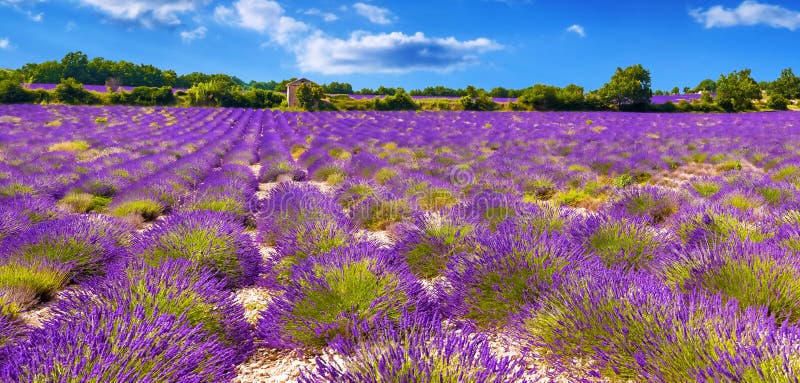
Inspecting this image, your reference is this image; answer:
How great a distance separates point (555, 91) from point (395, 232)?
4407cm

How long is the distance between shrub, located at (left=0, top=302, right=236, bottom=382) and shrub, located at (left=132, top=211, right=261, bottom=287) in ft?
3.30

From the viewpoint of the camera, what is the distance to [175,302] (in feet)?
7.09

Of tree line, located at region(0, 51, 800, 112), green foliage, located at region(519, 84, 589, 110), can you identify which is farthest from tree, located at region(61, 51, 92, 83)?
green foliage, located at region(519, 84, 589, 110)

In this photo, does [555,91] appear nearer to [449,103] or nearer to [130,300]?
[449,103]

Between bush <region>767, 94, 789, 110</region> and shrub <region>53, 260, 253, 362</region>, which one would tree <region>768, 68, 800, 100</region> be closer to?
bush <region>767, 94, 789, 110</region>

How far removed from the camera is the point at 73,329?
74.9 inches

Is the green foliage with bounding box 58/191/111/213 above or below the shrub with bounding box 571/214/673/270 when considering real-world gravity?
below

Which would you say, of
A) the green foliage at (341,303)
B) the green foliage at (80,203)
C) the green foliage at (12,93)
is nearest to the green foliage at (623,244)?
the green foliage at (341,303)

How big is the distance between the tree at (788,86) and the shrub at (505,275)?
6158 cm

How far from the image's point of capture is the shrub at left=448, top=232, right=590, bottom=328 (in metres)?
2.47

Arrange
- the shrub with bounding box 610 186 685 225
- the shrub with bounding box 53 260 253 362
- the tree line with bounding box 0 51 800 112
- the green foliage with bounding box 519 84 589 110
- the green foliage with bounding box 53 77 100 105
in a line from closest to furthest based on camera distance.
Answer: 1. the shrub with bounding box 53 260 253 362
2. the shrub with bounding box 610 186 685 225
3. the green foliage with bounding box 53 77 100 105
4. the tree line with bounding box 0 51 800 112
5. the green foliage with bounding box 519 84 589 110

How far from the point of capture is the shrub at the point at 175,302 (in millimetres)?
2117

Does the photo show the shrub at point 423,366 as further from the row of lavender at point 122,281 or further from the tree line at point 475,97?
the tree line at point 475,97

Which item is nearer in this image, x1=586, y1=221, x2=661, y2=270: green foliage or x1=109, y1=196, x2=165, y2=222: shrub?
x1=586, y1=221, x2=661, y2=270: green foliage
